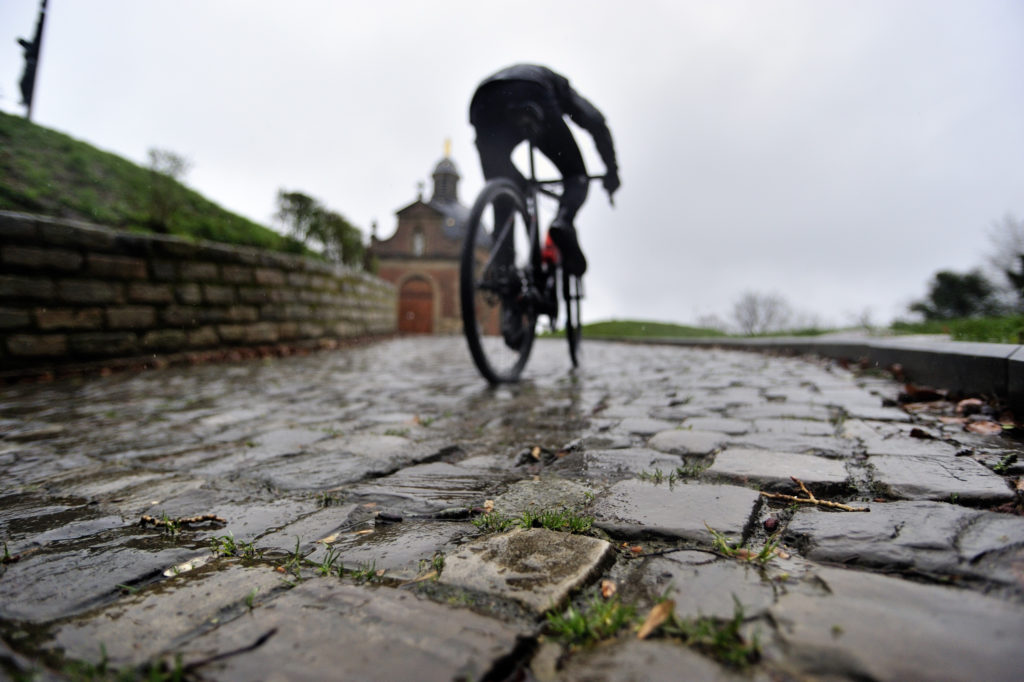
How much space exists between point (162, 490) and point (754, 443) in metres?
2.09

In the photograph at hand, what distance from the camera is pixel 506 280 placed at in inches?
157

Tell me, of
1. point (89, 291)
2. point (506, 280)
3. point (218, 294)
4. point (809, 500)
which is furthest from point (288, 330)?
point (809, 500)

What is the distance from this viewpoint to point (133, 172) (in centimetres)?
1487

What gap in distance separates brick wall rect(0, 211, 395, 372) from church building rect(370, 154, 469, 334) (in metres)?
24.5

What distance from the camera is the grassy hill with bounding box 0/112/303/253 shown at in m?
10.1

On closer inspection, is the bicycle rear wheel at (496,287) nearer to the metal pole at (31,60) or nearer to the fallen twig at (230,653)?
the fallen twig at (230,653)

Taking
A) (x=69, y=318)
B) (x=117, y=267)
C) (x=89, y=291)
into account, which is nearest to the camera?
(x=69, y=318)

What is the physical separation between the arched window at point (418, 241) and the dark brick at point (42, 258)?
30.4 meters

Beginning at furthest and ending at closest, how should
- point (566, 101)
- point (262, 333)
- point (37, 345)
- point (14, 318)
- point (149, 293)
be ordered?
1. point (262, 333)
2. point (149, 293)
3. point (37, 345)
4. point (14, 318)
5. point (566, 101)

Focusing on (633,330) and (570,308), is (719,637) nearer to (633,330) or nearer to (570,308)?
(570,308)

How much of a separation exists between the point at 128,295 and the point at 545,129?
4.58 m

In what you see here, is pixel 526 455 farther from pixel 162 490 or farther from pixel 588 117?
pixel 588 117

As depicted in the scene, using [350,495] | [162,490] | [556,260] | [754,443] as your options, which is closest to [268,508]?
[350,495]

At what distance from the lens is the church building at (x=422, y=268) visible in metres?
33.2
